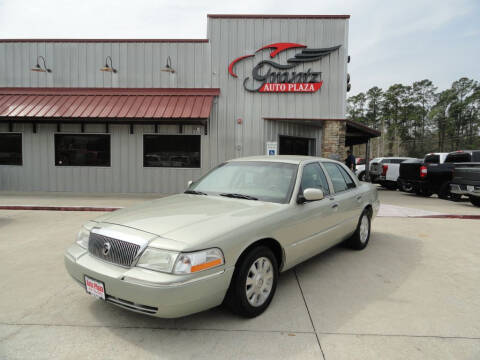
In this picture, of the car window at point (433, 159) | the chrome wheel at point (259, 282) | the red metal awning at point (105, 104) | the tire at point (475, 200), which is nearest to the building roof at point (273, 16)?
the red metal awning at point (105, 104)

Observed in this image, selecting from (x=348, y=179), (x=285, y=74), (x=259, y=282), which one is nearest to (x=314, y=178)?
(x=348, y=179)

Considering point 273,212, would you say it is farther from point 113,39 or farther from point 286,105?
point 113,39

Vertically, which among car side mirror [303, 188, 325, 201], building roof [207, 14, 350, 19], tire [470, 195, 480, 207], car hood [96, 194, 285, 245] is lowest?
tire [470, 195, 480, 207]

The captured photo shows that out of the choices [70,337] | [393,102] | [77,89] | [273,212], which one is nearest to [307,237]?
[273,212]

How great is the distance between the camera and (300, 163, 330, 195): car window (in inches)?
150

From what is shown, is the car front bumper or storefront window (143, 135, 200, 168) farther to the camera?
storefront window (143, 135, 200, 168)

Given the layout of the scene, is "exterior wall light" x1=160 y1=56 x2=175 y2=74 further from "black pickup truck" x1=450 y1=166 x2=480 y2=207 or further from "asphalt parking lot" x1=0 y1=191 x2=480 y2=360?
"black pickup truck" x1=450 y1=166 x2=480 y2=207

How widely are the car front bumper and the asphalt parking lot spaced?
13.3 inches

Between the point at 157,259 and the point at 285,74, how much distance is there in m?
10.9

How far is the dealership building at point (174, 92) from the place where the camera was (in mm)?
11836

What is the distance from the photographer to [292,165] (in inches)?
154

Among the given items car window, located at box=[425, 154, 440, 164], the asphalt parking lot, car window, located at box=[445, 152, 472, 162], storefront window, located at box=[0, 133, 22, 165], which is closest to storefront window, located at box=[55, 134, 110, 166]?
storefront window, located at box=[0, 133, 22, 165]

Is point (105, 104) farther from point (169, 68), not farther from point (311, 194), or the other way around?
point (311, 194)

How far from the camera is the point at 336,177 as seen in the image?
461cm
